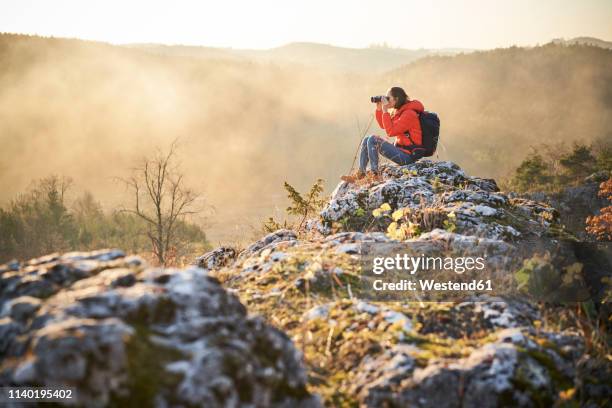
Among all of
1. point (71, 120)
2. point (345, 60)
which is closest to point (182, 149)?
point (71, 120)

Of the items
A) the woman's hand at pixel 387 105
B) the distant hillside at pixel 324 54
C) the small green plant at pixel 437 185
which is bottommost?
the small green plant at pixel 437 185

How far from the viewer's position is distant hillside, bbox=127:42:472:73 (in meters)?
124

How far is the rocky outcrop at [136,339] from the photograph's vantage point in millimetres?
1934

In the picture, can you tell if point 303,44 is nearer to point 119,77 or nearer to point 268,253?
point 119,77

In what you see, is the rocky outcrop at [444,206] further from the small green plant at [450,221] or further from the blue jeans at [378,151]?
the blue jeans at [378,151]

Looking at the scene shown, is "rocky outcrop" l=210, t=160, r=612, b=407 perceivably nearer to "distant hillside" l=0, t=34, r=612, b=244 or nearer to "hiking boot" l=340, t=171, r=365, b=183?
"hiking boot" l=340, t=171, r=365, b=183

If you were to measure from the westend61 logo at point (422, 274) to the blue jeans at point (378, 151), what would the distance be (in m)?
3.75

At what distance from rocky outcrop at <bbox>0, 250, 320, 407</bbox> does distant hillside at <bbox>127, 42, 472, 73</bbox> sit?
115675 mm

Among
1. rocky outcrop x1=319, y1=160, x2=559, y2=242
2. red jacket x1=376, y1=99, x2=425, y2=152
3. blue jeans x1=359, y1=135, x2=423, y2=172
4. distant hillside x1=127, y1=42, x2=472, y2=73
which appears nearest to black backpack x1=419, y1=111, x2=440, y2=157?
red jacket x1=376, y1=99, x2=425, y2=152

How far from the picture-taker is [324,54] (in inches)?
6314

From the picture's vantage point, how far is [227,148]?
51812 mm

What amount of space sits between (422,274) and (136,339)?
3.02 meters

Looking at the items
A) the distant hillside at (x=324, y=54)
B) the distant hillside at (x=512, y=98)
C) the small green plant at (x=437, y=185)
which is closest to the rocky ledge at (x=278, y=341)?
the small green plant at (x=437, y=185)

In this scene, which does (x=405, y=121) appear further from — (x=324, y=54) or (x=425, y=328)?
(x=324, y=54)
